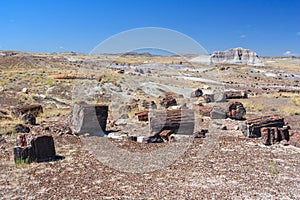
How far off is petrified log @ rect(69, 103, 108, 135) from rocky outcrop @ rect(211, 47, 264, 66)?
4020 inches

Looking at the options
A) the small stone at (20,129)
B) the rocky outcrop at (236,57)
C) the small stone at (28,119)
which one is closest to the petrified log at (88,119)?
the small stone at (20,129)

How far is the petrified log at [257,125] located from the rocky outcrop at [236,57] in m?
101

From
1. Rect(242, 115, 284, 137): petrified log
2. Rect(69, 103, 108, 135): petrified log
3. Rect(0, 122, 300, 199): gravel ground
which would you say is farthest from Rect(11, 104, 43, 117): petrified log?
Rect(242, 115, 284, 137): petrified log

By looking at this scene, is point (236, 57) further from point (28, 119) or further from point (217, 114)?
point (28, 119)

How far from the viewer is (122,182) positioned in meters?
6.86

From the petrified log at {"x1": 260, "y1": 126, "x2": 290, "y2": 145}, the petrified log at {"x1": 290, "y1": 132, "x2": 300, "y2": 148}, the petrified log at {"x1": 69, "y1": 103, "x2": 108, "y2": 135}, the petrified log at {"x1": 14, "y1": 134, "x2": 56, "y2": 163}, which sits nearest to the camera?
the petrified log at {"x1": 14, "y1": 134, "x2": 56, "y2": 163}

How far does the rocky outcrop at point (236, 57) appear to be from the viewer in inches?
4377

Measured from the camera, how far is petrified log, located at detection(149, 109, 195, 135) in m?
11.1

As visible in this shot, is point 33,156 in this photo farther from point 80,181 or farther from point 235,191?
point 235,191

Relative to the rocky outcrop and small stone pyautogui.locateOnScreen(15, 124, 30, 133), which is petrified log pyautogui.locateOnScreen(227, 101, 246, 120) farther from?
the rocky outcrop

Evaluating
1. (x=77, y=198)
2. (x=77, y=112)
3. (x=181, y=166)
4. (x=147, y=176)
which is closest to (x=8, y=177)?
(x=77, y=198)

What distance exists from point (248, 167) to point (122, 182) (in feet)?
10.1

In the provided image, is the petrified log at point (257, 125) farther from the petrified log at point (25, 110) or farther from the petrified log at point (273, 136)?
the petrified log at point (25, 110)

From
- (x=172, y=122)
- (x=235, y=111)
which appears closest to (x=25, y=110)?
(x=172, y=122)
